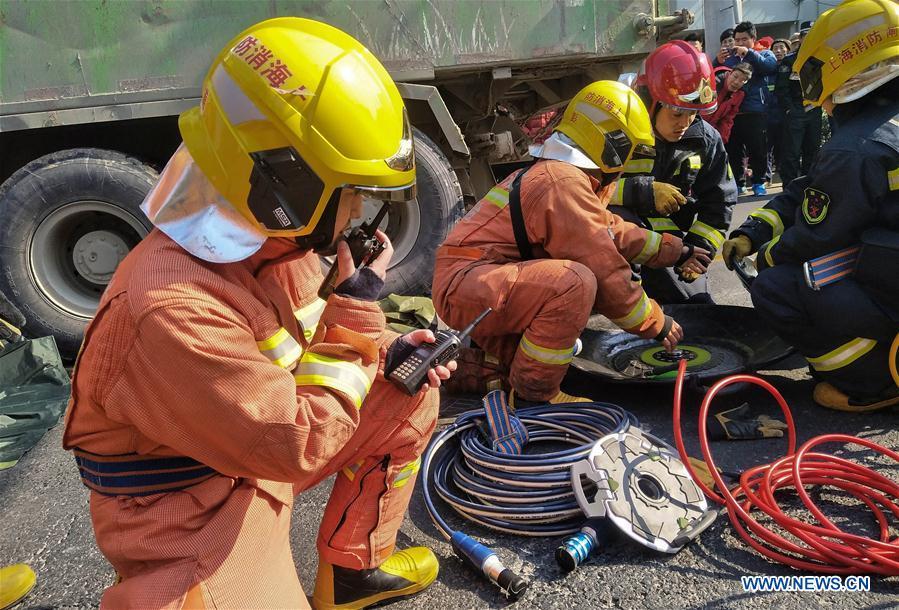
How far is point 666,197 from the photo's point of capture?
4.19 meters

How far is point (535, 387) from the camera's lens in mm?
3270

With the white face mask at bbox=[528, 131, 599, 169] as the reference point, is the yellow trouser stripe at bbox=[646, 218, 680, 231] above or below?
below

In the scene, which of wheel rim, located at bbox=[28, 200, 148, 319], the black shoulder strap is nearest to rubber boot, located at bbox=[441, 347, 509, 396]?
the black shoulder strap

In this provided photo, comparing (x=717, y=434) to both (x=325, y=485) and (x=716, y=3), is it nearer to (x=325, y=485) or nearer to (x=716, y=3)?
(x=325, y=485)

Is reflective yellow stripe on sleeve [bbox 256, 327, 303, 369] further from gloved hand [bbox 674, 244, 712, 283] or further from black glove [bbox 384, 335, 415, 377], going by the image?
gloved hand [bbox 674, 244, 712, 283]

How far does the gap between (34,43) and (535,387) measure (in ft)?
12.6

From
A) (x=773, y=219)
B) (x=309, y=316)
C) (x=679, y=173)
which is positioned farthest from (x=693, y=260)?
(x=309, y=316)

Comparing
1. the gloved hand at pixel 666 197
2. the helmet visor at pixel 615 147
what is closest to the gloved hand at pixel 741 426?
the helmet visor at pixel 615 147

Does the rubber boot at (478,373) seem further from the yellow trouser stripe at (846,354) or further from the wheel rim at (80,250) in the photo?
the wheel rim at (80,250)

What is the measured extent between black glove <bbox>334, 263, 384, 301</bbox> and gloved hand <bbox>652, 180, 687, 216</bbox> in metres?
2.86

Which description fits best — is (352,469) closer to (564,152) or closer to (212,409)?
(212,409)

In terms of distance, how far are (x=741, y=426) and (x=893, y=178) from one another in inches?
46.1

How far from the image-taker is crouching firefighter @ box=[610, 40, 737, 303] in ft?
13.7

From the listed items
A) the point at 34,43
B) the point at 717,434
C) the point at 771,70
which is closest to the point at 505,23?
the point at 34,43
